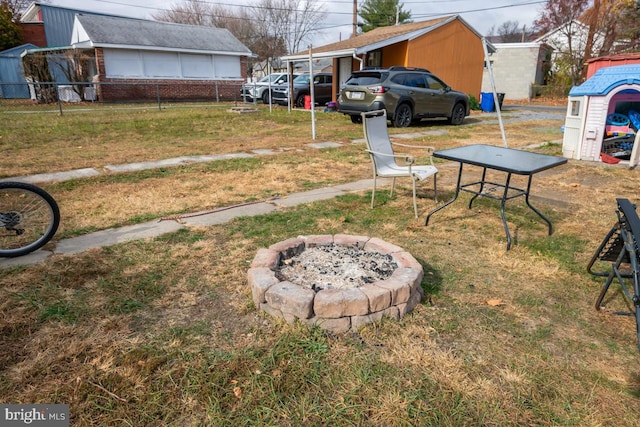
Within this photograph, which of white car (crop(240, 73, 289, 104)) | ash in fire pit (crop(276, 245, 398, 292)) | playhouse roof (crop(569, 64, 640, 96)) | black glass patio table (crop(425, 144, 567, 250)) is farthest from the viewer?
white car (crop(240, 73, 289, 104))

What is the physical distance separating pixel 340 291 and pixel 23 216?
2.82m

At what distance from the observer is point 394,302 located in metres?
2.50

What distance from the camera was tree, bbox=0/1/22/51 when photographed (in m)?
23.9

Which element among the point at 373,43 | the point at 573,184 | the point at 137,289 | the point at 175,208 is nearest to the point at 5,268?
the point at 137,289

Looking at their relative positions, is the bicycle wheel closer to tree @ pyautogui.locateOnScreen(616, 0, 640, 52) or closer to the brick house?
the brick house

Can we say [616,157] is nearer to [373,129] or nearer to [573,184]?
[573,184]

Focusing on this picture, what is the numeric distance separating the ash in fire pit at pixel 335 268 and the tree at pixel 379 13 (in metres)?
40.4

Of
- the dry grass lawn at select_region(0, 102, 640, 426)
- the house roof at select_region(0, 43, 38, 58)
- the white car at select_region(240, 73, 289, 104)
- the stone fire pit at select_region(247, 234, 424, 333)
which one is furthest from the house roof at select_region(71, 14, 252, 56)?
the stone fire pit at select_region(247, 234, 424, 333)

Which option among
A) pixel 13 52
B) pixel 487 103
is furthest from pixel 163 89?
pixel 487 103

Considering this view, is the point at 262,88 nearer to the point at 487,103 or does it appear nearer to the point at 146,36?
the point at 146,36

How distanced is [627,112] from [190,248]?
28.1 feet

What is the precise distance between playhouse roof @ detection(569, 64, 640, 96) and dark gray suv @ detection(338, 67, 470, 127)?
16.3 feet

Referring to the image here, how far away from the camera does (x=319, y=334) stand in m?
2.38

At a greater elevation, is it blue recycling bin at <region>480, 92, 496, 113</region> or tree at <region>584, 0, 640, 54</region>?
tree at <region>584, 0, 640, 54</region>
